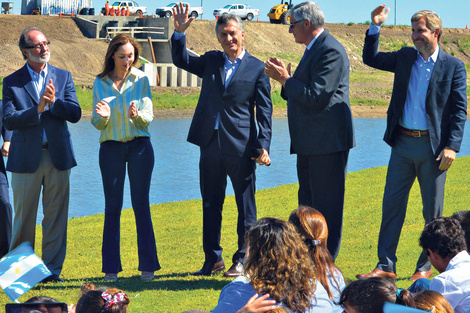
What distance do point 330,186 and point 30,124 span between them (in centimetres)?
257

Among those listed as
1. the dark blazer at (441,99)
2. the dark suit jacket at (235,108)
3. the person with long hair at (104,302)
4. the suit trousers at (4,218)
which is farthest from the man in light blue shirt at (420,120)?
the person with long hair at (104,302)

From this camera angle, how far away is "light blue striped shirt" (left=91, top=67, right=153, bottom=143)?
6332 mm

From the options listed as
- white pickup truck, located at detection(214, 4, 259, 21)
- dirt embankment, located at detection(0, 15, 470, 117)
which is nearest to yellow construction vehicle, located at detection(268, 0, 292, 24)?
dirt embankment, located at detection(0, 15, 470, 117)

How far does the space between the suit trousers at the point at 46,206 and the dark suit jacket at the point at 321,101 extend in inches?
81.8

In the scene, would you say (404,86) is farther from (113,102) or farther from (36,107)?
(36,107)

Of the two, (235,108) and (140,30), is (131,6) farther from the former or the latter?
(235,108)

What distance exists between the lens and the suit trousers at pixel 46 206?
6449mm

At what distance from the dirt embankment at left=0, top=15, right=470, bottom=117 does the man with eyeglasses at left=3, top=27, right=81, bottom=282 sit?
3189 centimetres

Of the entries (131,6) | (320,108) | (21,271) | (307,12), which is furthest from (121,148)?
(131,6)

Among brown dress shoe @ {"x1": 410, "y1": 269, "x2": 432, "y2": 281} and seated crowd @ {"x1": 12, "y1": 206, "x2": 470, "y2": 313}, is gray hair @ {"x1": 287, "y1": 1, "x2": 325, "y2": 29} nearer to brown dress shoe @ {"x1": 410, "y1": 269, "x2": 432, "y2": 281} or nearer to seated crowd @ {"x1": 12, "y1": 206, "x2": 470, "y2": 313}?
brown dress shoe @ {"x1": 410, "y1": 269, "x2": 432, "y2": 281}

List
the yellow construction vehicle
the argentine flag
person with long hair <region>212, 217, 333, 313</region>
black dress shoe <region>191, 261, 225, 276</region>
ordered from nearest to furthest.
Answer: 1. person with long hair <region>212, 217, 333, 313</region>
2. the argentine flag
3. black dress shoe <region>191, 261, 225, 276</region>
4. the yellow construction vehicle

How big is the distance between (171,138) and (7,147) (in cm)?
2087

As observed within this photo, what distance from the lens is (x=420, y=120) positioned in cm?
616

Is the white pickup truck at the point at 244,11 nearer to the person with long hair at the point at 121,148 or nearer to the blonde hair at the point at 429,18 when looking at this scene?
the person with long hair at the point at 121,148
